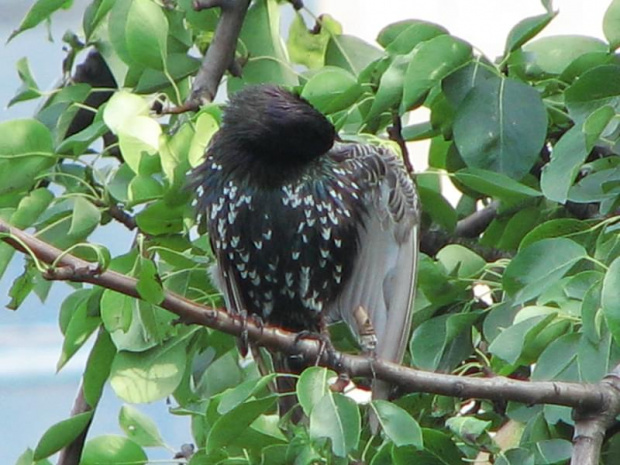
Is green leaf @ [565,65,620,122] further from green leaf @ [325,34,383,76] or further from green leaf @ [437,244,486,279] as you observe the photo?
green leaf @ [325,34,383,76]

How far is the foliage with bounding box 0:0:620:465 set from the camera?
155 cm

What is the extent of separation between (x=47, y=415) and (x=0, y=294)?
0.40 metres

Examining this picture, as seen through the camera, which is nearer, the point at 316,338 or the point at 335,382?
the point at 335,382

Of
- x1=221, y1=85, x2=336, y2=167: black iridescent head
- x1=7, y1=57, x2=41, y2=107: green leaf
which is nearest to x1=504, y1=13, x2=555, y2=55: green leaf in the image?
x1=221, y1=85, x2=336, y2=167: black iridescent head

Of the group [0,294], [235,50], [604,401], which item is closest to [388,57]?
[235,50]

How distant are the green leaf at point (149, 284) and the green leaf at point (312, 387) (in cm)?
20

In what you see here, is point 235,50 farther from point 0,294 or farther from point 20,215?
point 0,294

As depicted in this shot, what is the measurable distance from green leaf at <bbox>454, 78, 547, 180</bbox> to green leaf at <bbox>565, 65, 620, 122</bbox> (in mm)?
87

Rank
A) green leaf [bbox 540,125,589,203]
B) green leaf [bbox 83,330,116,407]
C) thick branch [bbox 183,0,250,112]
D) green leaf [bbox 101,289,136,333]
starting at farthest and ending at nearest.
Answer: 1. thick branch [bbox 183,0,250,112]
2. green leaf [bbox 83,330,116,407]
3. green leaf [bbox 101,289,136,333]
4. green leaf [bbox 540,125,589,203]

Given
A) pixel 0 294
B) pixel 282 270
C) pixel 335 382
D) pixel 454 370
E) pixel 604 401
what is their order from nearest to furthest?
pixel 604 401 → pixel 335 382 → pixel 454 370 → pixel 282 270 → pixel 0 294

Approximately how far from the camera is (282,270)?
7.45ft

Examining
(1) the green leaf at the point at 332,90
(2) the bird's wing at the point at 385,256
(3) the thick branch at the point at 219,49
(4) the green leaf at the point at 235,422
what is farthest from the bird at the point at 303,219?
(4) the green leaf at the point at 235,422

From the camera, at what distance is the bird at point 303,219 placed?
7.20 ft

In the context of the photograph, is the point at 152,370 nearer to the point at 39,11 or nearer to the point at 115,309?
the point at 115,309
